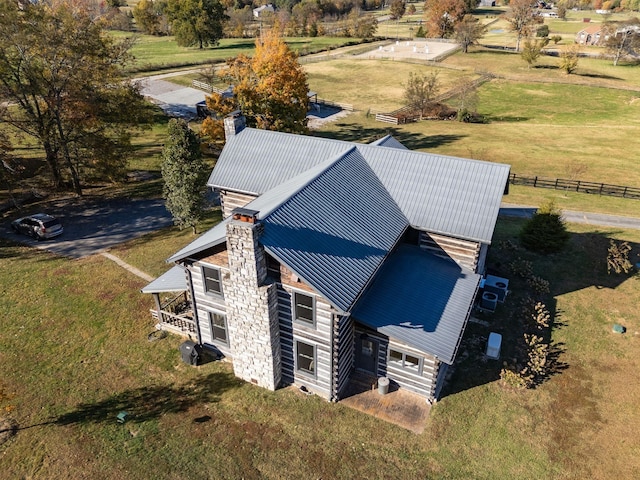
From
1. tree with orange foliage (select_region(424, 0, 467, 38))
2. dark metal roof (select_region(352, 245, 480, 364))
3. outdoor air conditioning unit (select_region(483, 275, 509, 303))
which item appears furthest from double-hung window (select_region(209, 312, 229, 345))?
tree with orange foliage (select_region(424, 0, 467, 38))

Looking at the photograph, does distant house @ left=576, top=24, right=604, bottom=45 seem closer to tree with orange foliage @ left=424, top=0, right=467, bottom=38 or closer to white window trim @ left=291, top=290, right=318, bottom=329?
tree with orange foliage @ left=424, top=0, right=467, bottom=38

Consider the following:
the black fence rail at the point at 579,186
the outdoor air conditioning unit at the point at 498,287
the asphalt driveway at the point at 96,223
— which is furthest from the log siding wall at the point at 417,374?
the black fence rail at the point at 579,186

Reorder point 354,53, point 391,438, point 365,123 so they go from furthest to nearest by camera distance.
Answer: point 354,53
point 365,123
point 391,438

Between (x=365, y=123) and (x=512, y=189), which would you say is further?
(x=365, y=123)

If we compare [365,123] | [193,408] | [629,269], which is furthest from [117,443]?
[365,123]

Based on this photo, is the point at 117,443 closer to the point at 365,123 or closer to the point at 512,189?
the point at 512,189

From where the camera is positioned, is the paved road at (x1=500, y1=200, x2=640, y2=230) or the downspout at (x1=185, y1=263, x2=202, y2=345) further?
the paved road at (x1=500, y1=200, x2=640, y2=230)

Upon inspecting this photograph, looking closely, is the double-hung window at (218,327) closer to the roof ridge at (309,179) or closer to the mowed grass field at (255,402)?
the mowed grass field at (255,402)
